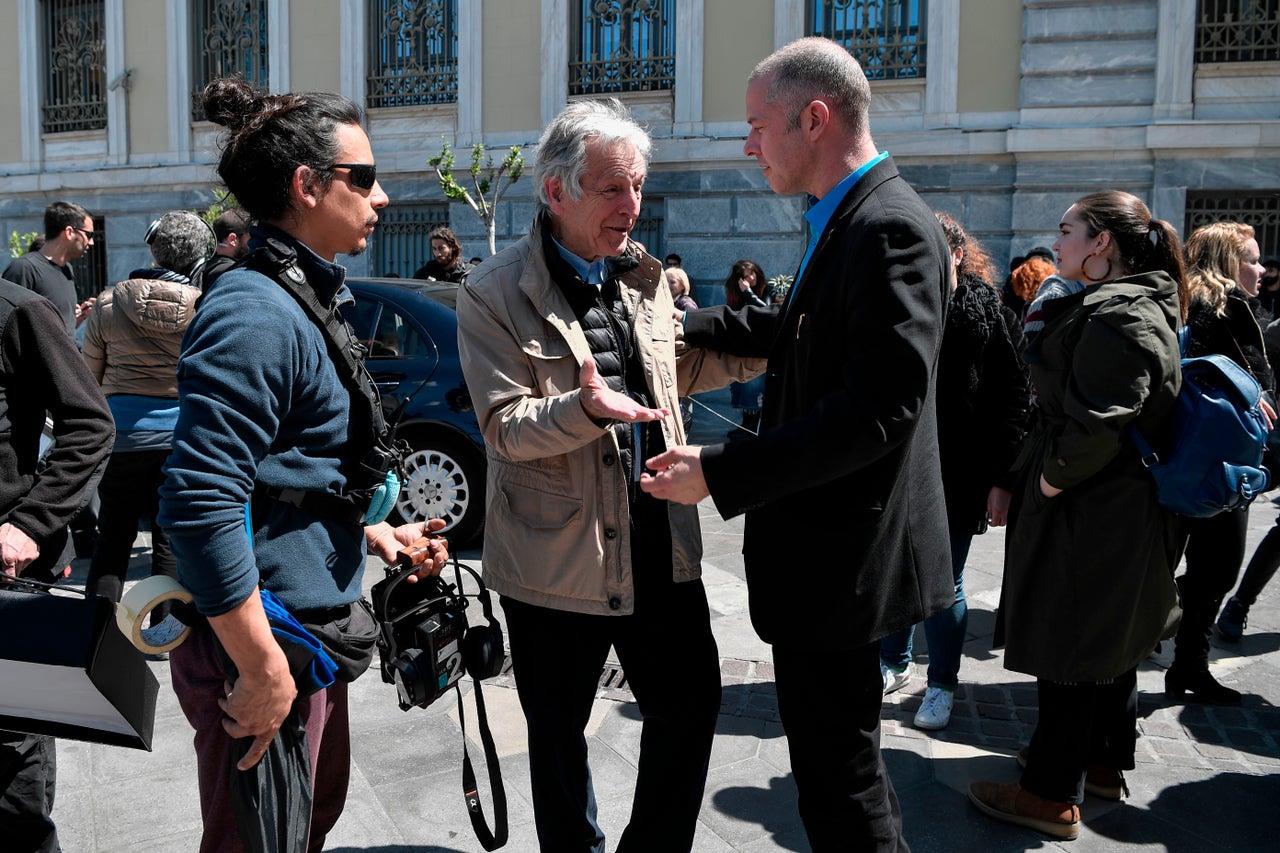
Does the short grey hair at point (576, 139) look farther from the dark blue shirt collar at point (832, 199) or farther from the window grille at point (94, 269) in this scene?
the window grille at point (94, 269)

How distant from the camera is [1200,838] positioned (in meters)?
3.21

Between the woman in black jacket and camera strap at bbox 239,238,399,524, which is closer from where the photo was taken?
camera strap at bbox 239,238,399,524

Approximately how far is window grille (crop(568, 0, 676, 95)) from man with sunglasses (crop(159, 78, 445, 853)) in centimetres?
1422

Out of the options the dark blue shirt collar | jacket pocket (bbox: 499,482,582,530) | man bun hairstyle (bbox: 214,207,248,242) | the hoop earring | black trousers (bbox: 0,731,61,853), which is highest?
the dark blue shirt collar

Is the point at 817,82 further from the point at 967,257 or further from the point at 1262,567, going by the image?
the point at 1262,567

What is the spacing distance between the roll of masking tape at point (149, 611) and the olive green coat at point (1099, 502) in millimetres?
2356

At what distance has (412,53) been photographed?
17188mm

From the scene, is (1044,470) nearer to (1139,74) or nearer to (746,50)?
(1139,74)

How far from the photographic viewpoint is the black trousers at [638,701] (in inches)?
102

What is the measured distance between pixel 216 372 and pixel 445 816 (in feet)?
6.42

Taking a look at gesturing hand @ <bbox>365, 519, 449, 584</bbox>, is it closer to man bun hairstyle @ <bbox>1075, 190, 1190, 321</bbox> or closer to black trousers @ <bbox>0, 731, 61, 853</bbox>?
black trousers @ <bbox>0, 731, 61, 853</bbox>

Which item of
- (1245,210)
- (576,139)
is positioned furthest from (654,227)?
(576,139)

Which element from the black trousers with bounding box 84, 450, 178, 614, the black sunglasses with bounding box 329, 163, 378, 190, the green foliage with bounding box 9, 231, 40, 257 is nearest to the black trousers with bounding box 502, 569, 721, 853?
the black sunglasses with bounding box 329, 163, 378, 190

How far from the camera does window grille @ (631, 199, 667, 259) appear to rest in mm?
15445
